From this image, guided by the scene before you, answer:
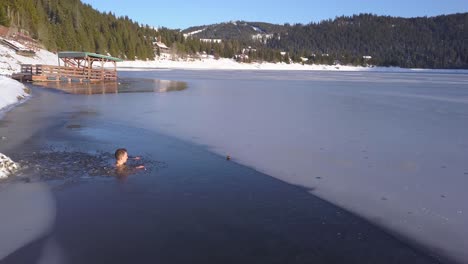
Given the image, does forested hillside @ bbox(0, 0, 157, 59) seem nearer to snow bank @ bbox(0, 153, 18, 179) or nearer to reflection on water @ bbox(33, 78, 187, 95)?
reflection on water @ bbox(33, 78, 187, 95)

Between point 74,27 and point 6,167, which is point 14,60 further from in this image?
point 74,27

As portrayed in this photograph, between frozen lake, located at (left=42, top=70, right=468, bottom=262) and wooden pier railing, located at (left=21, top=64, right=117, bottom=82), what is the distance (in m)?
16.8

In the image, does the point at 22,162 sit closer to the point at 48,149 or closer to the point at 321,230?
the point at 48,149

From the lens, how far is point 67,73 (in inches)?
1234

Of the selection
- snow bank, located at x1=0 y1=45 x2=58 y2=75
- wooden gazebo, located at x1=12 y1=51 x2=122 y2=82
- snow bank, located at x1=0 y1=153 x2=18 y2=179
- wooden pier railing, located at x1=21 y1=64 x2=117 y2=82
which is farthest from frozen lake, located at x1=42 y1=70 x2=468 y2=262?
snow bank, located at x1=0 y1=45 x2=58 y2=75

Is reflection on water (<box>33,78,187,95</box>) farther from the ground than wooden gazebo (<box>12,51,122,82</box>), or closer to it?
closer to it

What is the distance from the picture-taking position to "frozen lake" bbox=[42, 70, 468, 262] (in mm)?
4801

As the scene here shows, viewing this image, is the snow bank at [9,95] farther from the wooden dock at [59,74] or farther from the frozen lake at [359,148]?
the wooden dock at [59,74]

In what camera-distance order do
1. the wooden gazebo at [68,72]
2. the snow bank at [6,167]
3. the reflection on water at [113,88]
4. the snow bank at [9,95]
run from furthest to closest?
the wooden gazebo at [68,72]
the reflection on water at [113,88]
the snow bank at [9,95]
the snow bank at [6,167]

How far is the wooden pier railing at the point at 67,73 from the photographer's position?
30.0m

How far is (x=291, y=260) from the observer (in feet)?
12.1

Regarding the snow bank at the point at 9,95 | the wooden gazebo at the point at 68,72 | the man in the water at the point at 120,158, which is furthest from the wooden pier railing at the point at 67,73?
the man in the water at the point at 120,158

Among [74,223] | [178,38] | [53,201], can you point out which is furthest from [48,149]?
[178,38]

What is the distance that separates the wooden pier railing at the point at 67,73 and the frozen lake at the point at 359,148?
16.8 metres
